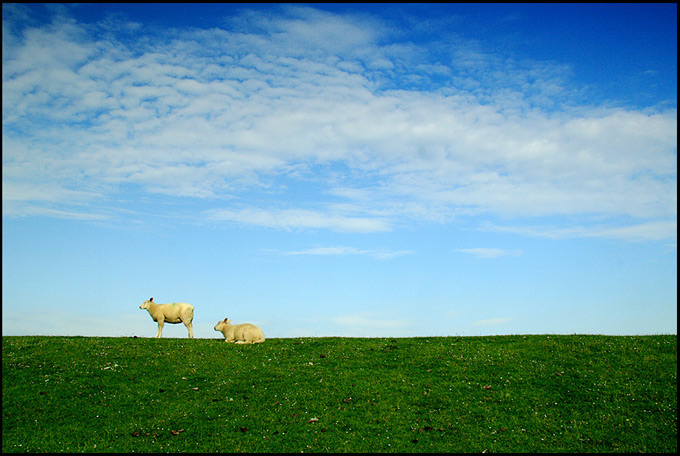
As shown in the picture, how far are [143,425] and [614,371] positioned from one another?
26.4 metres

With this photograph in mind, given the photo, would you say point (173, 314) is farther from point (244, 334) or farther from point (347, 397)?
point (347, 397)

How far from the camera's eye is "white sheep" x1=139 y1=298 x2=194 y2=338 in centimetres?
4194

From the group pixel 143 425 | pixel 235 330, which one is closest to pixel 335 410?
pixel 143 425

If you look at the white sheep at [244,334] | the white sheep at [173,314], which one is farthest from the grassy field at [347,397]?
the white sheep at [173,314]

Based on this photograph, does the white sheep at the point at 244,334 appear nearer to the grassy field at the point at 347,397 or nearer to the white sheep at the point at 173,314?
the grassy field at the point at 347,397

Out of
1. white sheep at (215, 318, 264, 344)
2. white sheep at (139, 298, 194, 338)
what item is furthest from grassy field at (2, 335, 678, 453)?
white sheep at (139, 298, 194, 338)

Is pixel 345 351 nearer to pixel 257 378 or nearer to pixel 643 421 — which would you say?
pixel 257 378

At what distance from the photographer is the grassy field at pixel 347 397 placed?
21344 millimetres

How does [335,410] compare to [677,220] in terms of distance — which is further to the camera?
[335,410]

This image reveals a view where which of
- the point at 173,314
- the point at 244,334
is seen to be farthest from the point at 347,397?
the point at 173,314

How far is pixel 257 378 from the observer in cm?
2856

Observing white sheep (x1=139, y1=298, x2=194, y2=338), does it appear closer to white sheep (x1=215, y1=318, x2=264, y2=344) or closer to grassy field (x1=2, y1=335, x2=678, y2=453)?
white sheep (x1=215, y1=318, x2=264, y2=344)

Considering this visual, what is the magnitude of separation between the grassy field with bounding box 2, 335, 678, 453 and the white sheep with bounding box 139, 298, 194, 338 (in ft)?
21.5

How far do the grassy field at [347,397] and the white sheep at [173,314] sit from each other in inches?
257
